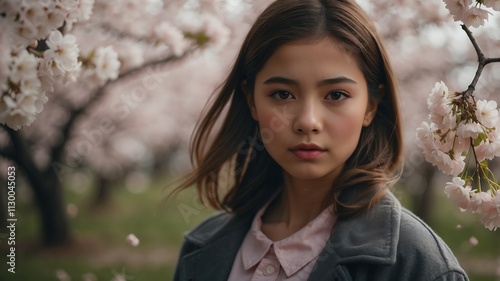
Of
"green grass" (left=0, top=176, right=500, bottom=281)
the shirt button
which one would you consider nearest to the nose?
the shirt button

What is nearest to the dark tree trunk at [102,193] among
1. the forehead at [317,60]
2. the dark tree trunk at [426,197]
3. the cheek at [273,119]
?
the dark tree trunk at [426,197]

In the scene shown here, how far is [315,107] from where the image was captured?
1691 mm

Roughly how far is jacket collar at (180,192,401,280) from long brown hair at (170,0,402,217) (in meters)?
0.04

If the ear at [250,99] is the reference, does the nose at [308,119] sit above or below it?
below

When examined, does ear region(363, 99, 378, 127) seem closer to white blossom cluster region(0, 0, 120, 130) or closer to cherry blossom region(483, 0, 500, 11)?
cherry blossom region(483, 0, 500, 11)

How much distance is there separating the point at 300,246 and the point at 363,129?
42 centimetres

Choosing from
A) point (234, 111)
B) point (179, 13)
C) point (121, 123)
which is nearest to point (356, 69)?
point (234, 111)

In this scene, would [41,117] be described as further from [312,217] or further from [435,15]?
[312,217]

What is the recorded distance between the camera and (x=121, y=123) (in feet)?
32.1

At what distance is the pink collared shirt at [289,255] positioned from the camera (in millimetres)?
1778

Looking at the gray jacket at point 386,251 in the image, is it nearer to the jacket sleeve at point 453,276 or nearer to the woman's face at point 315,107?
the jacket sleeve at point 453,276

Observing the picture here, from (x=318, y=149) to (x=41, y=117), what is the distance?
6298mm

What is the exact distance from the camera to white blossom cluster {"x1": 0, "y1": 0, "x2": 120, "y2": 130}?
1833 mm

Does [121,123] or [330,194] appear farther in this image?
[121,123]
